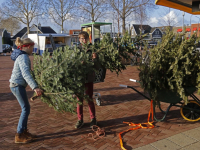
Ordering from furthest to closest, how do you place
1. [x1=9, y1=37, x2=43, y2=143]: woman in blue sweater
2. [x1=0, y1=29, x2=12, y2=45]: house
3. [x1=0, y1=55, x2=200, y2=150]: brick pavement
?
[x1=0, y1=29, x2=12, y2=45]: house, [x1=0, y1=55, x2=200, y2=150]: brick pavement, [x1=9, y1=37, x2=43, y2=143]: woman in blue sweater

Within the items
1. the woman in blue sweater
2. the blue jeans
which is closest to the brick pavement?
the woman in blue sweater

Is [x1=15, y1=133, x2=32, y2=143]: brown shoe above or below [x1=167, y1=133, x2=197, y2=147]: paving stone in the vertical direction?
above

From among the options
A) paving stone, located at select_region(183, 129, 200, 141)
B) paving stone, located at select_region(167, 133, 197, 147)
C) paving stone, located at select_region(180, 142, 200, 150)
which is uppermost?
paving stone, located at select_region(183, 129, 200, 141)

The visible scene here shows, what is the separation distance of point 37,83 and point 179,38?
107 inches

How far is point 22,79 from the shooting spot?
339cm

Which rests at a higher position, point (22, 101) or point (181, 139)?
point (22, 101)

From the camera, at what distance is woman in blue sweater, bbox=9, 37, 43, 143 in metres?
3.22

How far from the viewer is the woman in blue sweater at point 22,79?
3.22 meters

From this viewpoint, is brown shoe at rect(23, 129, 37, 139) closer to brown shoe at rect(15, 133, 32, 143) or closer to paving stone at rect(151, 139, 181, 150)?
brown shoe at rect(15, 133, 32, 143)

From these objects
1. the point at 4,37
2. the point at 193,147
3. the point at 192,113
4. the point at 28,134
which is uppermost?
the point at 4,37

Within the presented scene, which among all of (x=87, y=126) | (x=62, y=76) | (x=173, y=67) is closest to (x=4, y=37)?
(x=87, y=126)

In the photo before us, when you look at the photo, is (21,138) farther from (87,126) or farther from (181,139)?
(181,139)

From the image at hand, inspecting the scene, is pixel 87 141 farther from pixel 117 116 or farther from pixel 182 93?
pixel 182 93

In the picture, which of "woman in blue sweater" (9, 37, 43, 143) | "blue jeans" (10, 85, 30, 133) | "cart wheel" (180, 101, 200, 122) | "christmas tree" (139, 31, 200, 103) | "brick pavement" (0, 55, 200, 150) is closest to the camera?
"woman in blue sweater" (9, 37, 43, 143)
